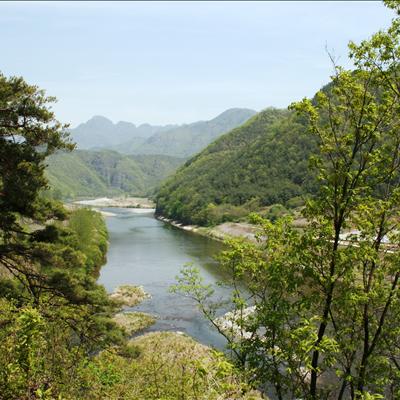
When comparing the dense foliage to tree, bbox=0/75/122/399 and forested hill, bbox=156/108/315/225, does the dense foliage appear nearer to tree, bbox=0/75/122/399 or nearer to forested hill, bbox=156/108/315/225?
tree, bbox=0/75/122/399

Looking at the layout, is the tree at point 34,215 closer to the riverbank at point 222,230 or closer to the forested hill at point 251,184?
the riverbank at point 222,230

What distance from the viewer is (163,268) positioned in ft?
245

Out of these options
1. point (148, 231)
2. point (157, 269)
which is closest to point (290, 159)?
point (148, 231)

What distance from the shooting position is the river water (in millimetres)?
46938

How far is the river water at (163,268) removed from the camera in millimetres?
46938

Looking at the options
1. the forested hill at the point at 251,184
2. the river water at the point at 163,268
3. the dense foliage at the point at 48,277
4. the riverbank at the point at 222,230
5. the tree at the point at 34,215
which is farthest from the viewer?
the forested hill at the point at 251,184

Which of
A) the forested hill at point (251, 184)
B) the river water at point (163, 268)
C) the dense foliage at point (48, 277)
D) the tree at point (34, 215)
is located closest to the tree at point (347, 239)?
the dense foliage at point (48, 277)

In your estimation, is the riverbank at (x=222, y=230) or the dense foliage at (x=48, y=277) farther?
the riverbank at (x=222, y=230)

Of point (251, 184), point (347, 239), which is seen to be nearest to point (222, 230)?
point (251, 184)

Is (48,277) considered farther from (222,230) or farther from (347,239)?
(222,230)

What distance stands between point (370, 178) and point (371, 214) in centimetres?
116

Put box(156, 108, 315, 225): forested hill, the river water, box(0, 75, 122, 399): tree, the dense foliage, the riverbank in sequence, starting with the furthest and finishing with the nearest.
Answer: box(156, 108, 315, 225): forested hill < the riverbank < the river water < box(0, 75, 122, 399): tree < the dense foliage

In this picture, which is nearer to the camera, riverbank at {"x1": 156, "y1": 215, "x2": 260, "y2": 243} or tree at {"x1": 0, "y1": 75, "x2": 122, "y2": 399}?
tree at {"x1": 0, "y1": 75, "x2": 122, "y2": 399}

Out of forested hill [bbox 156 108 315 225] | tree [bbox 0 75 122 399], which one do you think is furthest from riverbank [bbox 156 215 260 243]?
tree [bbox 0 75 122 399]
